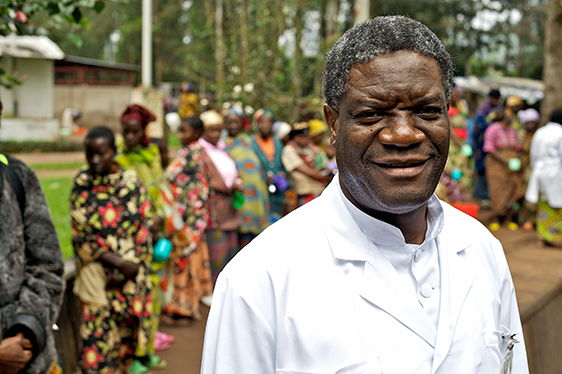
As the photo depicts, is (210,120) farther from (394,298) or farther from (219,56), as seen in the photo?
(219,56)

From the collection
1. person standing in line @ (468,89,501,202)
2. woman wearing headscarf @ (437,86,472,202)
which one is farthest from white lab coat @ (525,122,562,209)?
person standing in line @ (468,89,501,202)

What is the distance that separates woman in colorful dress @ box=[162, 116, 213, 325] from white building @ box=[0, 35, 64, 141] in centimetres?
1243

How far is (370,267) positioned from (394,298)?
0.10 meters

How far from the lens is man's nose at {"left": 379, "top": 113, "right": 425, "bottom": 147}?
54.9 inches

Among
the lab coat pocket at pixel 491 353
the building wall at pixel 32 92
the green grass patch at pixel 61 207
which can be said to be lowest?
the green grass patch at pixel 61 207

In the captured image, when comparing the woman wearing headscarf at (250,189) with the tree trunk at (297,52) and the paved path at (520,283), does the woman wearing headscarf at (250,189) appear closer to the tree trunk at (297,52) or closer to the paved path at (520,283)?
the paved path at (520,283)

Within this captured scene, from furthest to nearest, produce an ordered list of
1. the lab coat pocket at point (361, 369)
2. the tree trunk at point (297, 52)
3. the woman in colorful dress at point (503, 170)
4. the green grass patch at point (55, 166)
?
the green grass patch at point (55, 166)
the tree trunk at point (297, 52)
the woman in colorful dress at point (503, 170)
the lab coat pocket at point (361, 369)

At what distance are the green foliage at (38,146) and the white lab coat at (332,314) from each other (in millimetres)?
13877

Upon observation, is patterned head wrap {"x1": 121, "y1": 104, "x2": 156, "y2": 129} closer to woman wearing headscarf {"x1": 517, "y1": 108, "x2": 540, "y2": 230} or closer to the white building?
woman wearing headscarf {"x1": 517, "y1": 108, "x2": 540, "y2": 230}

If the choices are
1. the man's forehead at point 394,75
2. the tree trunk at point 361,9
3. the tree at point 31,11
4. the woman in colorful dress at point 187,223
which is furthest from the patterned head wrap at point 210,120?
the man's forehead at point 394,75

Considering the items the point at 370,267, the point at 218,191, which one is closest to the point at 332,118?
the point at 370,267

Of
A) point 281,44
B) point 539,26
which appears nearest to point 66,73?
point 281,44

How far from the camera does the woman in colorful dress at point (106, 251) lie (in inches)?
146

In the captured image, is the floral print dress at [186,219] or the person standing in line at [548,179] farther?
the person standing in line at [548,179]
